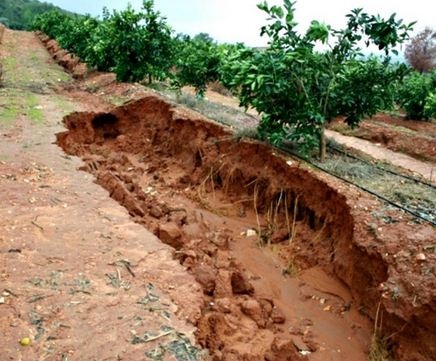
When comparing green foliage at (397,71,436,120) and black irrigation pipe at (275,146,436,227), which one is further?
green foliage at (397,71,436,120)

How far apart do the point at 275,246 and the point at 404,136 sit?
257 inches

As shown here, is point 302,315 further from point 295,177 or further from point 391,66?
point 391,66

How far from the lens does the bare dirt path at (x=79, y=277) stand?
321 centimetres

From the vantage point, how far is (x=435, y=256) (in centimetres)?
411

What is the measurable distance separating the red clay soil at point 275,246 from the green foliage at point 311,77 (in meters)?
0.63

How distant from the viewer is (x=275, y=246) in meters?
5.95

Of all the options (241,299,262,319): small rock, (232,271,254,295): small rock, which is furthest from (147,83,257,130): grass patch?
(241,299,262,319): small rock

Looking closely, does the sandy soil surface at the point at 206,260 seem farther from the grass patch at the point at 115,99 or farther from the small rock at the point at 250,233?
the grass patch at the point at 115,99

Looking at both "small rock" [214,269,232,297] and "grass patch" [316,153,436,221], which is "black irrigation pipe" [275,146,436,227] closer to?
"grass patch" [316,153,436,221]

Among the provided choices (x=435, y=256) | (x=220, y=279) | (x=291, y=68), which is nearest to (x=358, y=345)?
(x=435, y=256)

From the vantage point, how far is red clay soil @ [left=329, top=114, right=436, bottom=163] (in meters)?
10.2

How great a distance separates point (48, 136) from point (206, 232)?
345 cm

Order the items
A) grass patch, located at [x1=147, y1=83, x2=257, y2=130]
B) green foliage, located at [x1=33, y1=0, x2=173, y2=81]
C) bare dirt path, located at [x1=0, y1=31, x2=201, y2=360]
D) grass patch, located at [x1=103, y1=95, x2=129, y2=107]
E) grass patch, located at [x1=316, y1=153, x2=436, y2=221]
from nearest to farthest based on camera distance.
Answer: bare dirt path, located at [x1=0, y1=31, x2=201, y2=360] → grass patch, located at [x1=316, y1=153, x2=436, y2=221] → grass patch, located at [x1=147, y1=83, x2=257, y2=130] → grass patch, located at [x1=103, y1=95, x2=129, y2=107] → green foliage, located at [x1=33, y1=0, x2=173, y2=81]

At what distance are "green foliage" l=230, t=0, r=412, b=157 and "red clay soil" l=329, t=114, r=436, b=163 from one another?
3909mm
